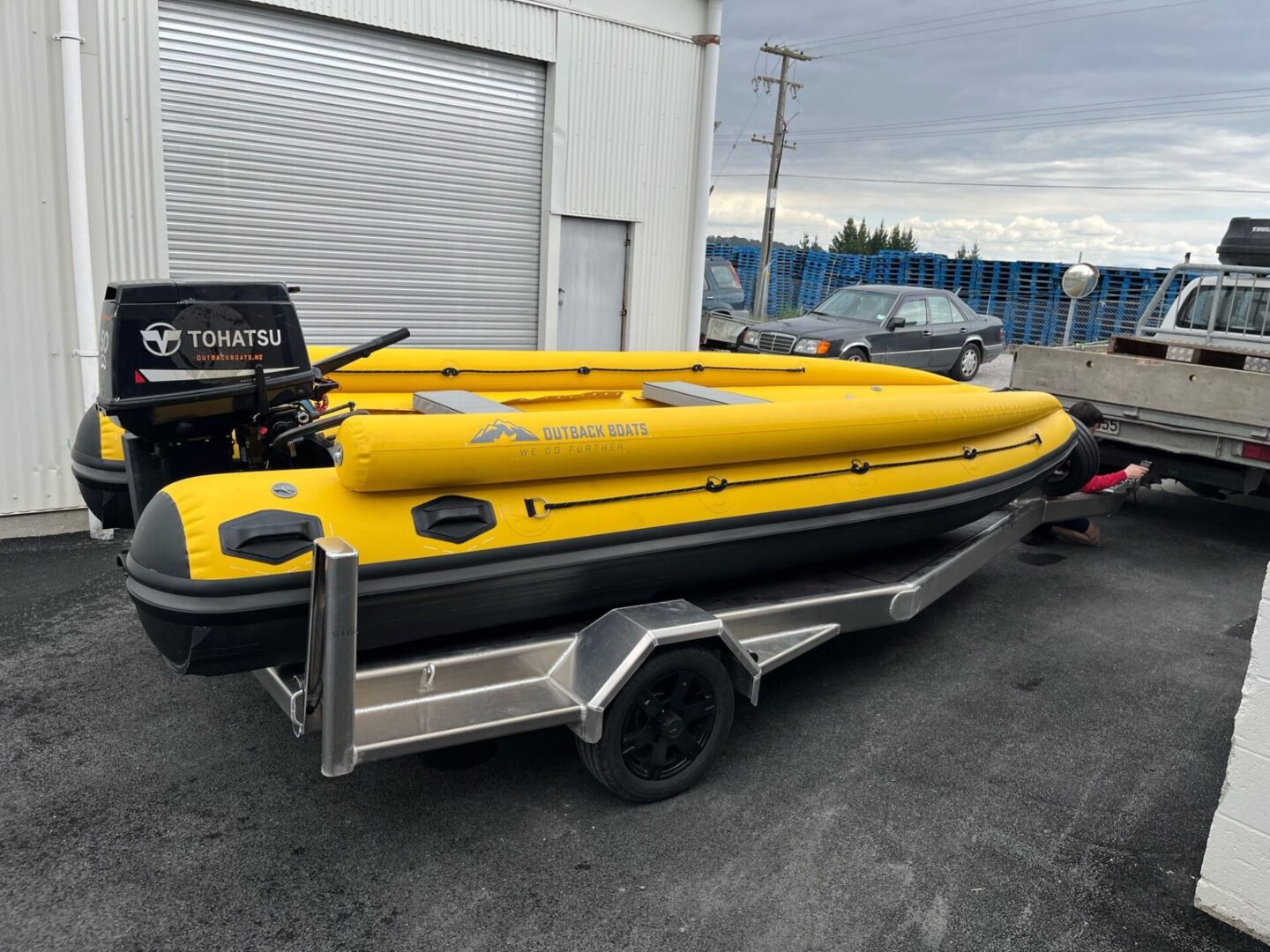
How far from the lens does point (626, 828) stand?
121 inches

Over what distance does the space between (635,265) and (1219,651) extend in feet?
19.5

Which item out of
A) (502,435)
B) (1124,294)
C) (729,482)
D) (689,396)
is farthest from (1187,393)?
(1124,294)

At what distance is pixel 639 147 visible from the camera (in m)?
8.79

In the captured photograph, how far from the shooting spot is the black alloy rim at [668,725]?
3.15m

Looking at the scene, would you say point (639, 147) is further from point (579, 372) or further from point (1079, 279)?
point (579, 372)

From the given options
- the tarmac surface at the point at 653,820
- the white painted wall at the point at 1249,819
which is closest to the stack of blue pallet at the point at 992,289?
the tarmac surface at the point at 653,820

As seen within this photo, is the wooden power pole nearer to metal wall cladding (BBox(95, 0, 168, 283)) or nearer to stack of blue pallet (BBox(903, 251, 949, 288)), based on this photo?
stack of blue pallet (BBox(903, 251, 949, 288))

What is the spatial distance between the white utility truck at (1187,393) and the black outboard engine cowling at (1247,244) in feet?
1.45

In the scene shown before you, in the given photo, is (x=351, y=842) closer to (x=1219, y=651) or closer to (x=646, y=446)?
(x=646, y=446)

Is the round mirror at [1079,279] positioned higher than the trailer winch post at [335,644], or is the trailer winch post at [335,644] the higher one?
the round mirror at [1079,279]

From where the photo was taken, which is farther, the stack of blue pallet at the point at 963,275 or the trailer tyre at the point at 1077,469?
the stack of blue pallet at the point at 963,275

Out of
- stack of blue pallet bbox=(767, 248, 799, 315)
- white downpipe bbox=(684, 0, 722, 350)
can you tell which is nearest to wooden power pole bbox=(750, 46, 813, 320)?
stack of blue pallet bbox=(767, 248, 799, 315)

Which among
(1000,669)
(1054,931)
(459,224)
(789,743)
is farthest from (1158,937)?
(459,224)

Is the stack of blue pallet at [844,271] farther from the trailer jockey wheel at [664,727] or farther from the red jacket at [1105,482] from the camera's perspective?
the trailer jockey wheel at [664,727]
